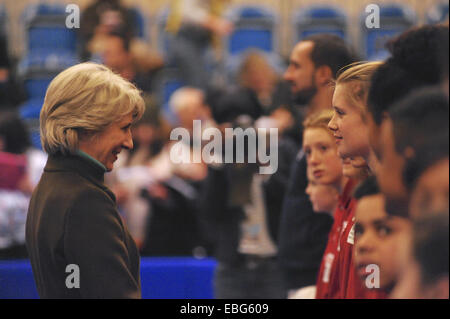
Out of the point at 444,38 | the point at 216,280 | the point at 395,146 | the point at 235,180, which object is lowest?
the point at 216,280

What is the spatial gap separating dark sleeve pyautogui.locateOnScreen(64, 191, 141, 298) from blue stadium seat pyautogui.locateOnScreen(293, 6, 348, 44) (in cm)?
503

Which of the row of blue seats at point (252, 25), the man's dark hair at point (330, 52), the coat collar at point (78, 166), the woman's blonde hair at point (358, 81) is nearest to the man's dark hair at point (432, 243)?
the woman's blonde hair at point (358, 81)

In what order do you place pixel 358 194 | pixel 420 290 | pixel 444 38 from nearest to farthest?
pixel 420 290, pixel 444 38, pixel 358 194

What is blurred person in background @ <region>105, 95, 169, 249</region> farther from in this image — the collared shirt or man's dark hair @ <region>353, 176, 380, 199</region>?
man's dark hair @ <region>353, 176, 380, 199</region>

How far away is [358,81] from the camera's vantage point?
1.70 m

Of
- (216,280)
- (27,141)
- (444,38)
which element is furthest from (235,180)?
(444,38)

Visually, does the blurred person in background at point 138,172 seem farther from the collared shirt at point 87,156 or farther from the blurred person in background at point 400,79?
the blurred person in background at point 400,79

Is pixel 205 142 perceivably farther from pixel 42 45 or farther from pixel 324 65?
pixel 42 45

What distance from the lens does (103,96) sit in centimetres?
175

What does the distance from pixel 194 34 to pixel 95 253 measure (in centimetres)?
415

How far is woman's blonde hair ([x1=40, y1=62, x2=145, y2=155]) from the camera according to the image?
1.74 m

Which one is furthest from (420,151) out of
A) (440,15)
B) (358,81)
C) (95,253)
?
(440,15)

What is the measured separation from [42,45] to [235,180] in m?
2.96

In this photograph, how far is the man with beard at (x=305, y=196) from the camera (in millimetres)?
2508
